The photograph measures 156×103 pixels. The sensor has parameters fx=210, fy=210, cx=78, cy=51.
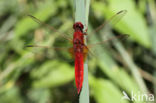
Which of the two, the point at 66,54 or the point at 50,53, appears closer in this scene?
the point at 66,54

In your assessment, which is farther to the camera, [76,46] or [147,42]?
[147,42]

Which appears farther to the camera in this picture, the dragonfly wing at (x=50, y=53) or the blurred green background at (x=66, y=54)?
the dragonfly wing at (x=50, y=53)

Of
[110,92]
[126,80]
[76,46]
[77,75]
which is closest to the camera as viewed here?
[77,75]

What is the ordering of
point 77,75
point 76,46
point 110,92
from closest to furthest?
point 77,75 < point 76,46 < point 110,92

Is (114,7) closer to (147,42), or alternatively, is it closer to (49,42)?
(147,42)

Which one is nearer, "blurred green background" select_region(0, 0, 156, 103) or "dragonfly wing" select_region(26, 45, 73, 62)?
"blurred green background" select_region(0, 0, 156, 103)

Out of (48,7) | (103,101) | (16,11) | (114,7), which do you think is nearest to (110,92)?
(103,101)

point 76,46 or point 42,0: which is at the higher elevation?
point 42,0

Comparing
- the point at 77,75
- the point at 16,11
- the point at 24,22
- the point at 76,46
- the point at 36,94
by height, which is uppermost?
the point at 16,11
